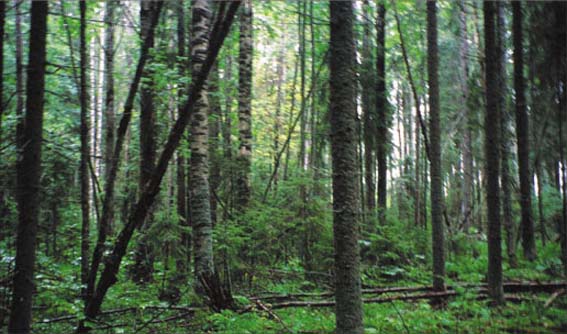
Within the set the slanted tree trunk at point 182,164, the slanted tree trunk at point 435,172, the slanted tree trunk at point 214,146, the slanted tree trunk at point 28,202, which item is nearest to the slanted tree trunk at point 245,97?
the slanted tree trunk at point 214,146

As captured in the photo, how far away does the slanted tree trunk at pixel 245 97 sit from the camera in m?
11.6

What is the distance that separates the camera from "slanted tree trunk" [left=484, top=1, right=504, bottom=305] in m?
6.76

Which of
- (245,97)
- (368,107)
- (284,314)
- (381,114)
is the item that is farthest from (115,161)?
(381,114)

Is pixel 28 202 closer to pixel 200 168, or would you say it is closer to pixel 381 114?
pixel 200 168

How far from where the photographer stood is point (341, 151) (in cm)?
483

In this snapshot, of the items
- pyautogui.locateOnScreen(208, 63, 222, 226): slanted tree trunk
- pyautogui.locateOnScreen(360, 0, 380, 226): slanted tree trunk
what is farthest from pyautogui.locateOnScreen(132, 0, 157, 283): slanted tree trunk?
pyautogui.locateOnScreen(360, 0, 380, 226): slanted tree trunk

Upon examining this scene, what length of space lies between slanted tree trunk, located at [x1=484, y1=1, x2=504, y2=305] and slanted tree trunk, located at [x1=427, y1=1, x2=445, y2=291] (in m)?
1.20

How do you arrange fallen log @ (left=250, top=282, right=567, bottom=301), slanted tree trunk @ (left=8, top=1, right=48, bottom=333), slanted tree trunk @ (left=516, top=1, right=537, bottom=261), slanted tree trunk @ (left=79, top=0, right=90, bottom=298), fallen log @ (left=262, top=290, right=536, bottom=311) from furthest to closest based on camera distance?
slanted tree trunk @ (left=516, top=1, right=537, bottom=261) → fallen log @ (left=250, top=282, right=567, bottom=301) → fallen log @ (left=262, top=290, right=536, bottom=311) → slanted tree trunk @ (left=79, top=0, right=90, bottom=298) → slanted tree trunk @ (left=8, top=1, right=48, bottom=333)

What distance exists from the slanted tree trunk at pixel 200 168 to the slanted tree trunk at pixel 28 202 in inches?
133

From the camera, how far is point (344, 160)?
4805 millimetres

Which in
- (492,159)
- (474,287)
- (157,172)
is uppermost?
(492,159)

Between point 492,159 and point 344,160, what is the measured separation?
3.31 m

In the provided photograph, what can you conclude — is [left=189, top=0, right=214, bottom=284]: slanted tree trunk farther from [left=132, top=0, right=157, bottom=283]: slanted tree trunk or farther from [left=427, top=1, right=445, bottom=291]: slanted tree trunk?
[left=427, top=1, right=445, bottom=291]: slanted tree trunk

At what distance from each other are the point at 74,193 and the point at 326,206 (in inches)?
273
